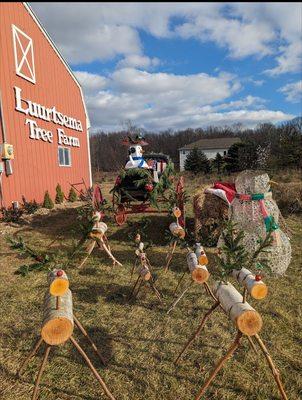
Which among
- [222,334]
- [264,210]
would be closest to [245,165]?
[264,210]

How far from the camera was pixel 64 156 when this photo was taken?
14.2 metres

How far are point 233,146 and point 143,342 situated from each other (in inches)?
1067

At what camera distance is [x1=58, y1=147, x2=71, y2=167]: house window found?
13789mm

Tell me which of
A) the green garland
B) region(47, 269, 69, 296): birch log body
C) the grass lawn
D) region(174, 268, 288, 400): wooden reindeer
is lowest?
the grass lawn

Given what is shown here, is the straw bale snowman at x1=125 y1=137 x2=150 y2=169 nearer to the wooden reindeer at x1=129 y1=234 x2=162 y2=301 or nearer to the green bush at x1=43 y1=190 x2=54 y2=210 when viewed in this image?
the wooden reindeer at x1=129 y1=234 x2=162 y2=301

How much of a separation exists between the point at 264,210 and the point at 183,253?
188 centimetres

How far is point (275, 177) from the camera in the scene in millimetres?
14359

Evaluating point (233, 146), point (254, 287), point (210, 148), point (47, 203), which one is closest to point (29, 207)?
point (47, 203)

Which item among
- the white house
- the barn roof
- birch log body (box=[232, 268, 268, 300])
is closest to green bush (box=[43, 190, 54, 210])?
the barn roof

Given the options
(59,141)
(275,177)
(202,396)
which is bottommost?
(202,396)

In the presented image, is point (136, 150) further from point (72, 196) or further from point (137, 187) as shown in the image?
point (72, 196)

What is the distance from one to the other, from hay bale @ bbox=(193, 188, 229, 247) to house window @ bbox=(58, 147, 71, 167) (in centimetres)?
908

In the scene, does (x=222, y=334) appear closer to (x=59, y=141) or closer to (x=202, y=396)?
(x=202, y=396)

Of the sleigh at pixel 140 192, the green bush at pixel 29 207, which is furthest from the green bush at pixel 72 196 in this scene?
the sleigh at pixel 140 192
